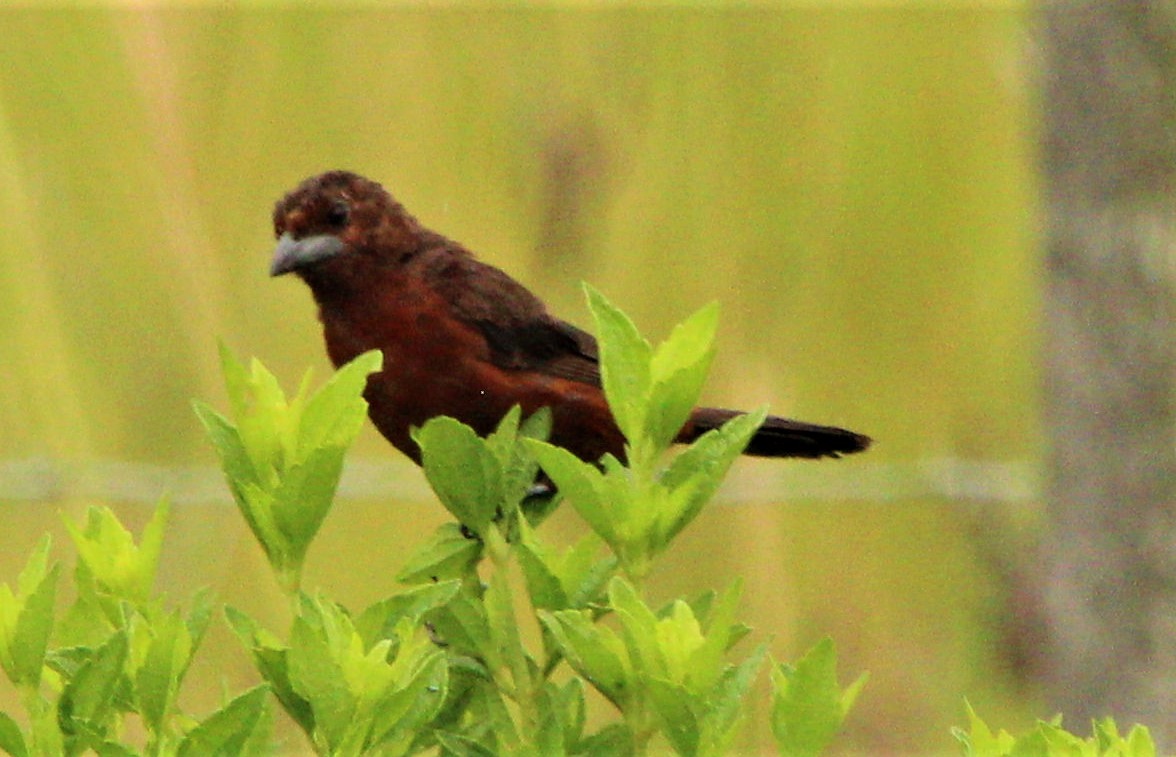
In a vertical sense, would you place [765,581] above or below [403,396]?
below

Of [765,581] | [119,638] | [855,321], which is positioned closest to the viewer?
[119,638]

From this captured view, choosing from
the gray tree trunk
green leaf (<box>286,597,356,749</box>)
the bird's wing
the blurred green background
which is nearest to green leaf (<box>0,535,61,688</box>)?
green leaf (<box>286,597,356,749</box>)

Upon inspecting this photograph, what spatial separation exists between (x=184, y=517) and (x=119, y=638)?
3357 mm

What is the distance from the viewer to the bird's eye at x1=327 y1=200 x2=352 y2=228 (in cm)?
282

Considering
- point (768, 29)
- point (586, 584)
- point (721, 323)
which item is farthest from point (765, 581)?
point (586, 584)

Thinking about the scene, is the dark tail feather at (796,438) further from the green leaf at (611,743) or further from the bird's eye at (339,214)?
the green leaf at (611,743)

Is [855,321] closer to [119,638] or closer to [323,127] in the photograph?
[323,127]

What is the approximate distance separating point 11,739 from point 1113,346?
2.21 m

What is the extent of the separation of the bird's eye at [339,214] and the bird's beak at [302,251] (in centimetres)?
3

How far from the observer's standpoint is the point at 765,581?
13.4ft

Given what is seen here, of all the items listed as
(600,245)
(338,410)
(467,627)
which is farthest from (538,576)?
(600,245)

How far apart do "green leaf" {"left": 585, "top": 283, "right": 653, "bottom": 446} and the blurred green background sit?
2710 millimetres

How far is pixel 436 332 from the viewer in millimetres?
2688

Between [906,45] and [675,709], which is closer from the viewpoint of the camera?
[675,709]
